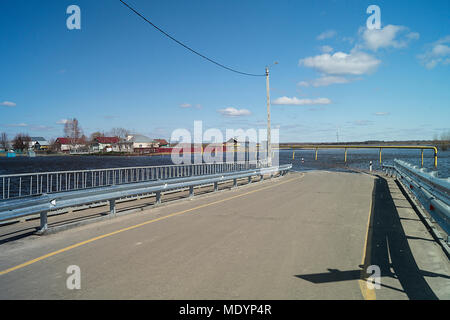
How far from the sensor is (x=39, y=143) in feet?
504

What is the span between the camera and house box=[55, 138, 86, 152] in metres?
A: 128

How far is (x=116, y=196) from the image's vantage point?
9008mm

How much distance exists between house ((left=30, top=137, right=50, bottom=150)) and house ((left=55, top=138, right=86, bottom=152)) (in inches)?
673

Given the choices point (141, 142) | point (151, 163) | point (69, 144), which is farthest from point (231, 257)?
point (69, 144)

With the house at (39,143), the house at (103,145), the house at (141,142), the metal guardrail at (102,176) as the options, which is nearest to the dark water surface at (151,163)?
the metal guardrail at (102,176)

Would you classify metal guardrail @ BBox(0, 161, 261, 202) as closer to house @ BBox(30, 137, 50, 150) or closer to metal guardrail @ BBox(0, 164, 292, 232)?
metal guardrail @ BBox(0, 164, 292, 232)

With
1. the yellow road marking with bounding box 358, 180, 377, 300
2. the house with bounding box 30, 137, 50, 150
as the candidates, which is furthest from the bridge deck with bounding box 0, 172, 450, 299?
the house with bounding box 30, 137, 50, 150

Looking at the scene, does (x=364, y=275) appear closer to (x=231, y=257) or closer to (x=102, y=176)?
(x=231, y=257)

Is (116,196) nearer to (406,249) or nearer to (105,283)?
(105,283)

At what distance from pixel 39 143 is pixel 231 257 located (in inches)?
6779

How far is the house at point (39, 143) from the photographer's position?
489 feet

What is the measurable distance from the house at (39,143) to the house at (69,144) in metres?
17.1
